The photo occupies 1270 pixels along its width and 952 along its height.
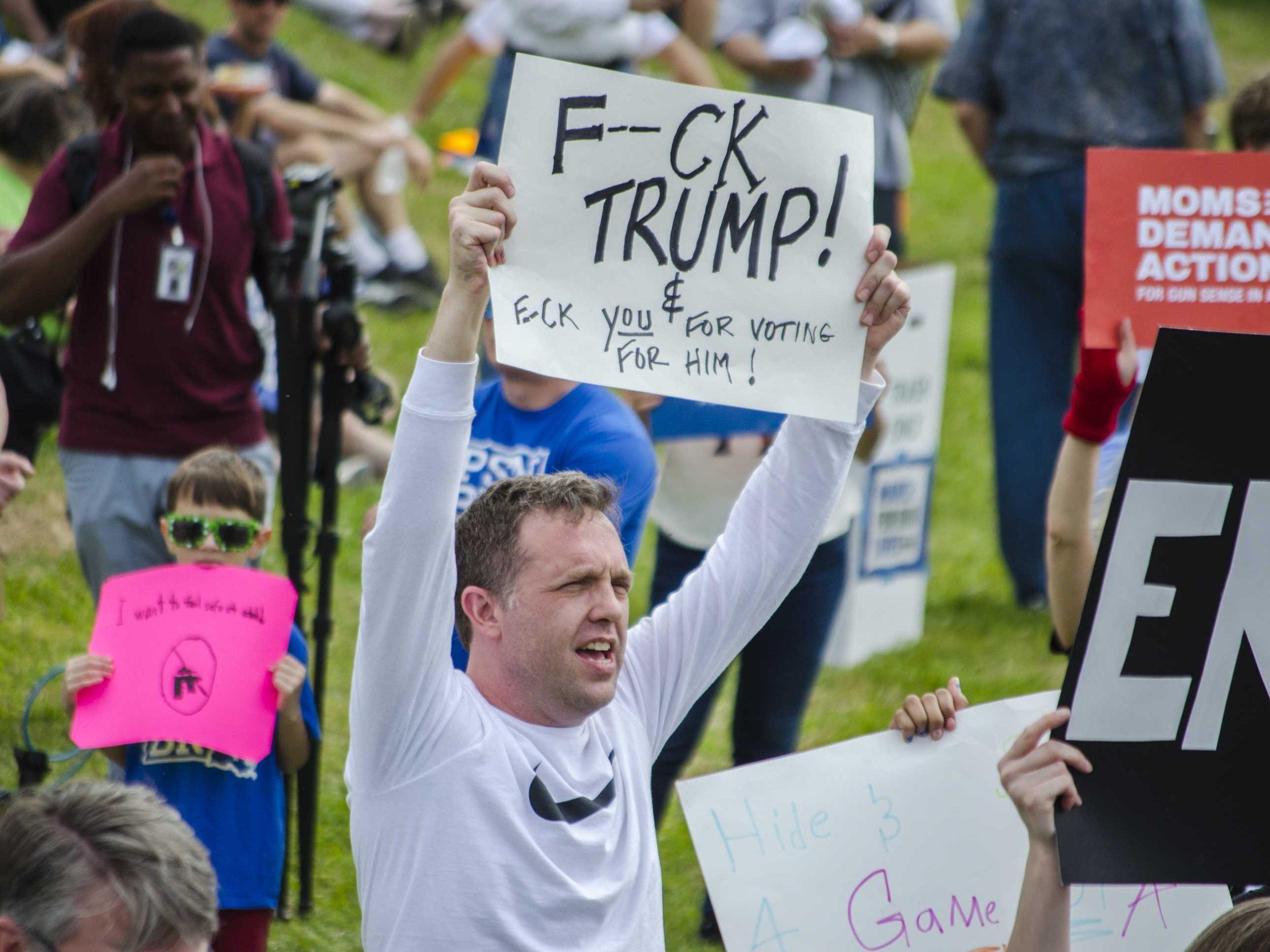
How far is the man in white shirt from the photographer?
7.55 feet

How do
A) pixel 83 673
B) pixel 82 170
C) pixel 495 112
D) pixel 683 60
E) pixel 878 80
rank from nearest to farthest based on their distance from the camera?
pixel 83 673 < pixel 82 170 < pixel 495 112 < pixel 878 80 < pixel 683 60

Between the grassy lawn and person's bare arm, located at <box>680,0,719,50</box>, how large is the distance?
188 centimetres

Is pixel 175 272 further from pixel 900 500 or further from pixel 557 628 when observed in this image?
pixel 900 500

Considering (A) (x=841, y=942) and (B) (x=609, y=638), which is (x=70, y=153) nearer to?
(B) (x=609, y=638)

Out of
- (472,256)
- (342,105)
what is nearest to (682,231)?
(472,256)

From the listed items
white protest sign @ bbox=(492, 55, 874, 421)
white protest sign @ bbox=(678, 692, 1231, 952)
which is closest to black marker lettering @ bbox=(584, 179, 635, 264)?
white protest sign @ bbox=(492, 55, 874, 421)

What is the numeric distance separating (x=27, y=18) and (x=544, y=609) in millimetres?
7674

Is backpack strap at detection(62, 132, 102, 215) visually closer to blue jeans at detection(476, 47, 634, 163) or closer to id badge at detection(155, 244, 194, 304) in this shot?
id badge at detection(155, 244, 194, 304)

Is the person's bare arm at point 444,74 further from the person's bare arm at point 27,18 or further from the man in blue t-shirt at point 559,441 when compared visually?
the man in blue t-shirt at point 559,441

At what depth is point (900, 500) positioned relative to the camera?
6.53 m

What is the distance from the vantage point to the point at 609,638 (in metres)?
2.46

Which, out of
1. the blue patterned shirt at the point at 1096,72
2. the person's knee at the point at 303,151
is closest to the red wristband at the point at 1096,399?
the blue patterned shirt at the point at 1096,72

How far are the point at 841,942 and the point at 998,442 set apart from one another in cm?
423

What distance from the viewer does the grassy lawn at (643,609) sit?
15.8 ft
